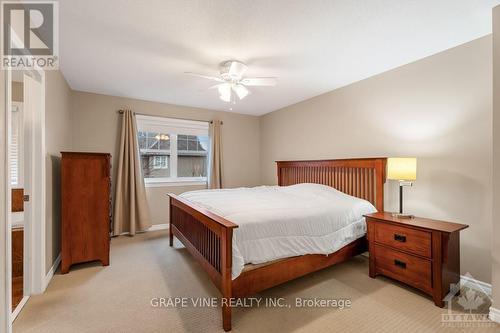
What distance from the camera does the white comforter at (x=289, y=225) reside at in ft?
6.36

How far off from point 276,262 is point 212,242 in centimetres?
61

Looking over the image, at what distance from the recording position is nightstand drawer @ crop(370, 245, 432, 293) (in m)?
2.14

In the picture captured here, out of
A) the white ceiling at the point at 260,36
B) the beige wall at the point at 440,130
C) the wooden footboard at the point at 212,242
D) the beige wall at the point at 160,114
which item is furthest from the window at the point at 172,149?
the beige wall at the point at 440,130

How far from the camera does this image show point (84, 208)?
277cm

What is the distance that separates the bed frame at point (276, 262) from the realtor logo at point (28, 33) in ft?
6.12

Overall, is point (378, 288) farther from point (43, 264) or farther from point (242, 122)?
point (242, 122)

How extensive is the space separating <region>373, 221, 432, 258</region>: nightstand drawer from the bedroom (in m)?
0.01

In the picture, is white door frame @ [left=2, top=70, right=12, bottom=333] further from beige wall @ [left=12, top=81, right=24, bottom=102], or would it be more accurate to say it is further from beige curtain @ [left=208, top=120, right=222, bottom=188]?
beige curtain @ [left=208, top=120, right=222, bottom=188]

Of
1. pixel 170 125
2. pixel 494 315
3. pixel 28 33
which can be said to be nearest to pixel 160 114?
pixel 170 125

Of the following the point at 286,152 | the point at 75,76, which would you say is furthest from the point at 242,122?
the point at 75,76

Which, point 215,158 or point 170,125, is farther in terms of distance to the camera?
point 215,158

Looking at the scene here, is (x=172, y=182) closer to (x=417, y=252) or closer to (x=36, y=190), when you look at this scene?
(x=36, y=190)

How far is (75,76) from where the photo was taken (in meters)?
3.25

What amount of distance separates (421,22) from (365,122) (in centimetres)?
145
